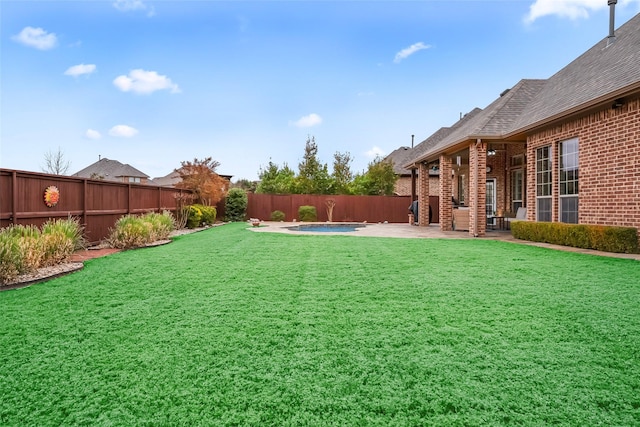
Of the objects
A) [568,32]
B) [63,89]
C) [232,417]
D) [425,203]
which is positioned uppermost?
[568,32]

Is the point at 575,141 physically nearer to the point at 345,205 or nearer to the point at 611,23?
the point at 611,23

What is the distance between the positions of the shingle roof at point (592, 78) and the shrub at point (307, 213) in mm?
12640

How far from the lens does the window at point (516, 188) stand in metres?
15.2

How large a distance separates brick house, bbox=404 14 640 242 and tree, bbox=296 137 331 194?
40.0ft

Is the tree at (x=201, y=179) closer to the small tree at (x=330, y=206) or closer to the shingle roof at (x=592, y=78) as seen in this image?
the small tree at (x=330, y=206)

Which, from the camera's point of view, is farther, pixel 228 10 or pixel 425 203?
pixel 425 203

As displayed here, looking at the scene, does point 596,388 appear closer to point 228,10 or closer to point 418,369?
point 418,369

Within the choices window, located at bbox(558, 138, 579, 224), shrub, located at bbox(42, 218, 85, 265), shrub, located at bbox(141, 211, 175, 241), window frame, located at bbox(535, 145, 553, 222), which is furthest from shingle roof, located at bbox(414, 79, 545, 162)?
shrub, located at bbox(42, 218, 85, 265)

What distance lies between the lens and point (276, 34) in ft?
48.7

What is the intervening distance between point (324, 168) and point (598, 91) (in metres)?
19.4

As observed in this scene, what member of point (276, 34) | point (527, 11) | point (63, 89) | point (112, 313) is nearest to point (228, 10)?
point (276, 34)

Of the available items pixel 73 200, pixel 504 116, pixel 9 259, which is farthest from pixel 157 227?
pixel 504 116

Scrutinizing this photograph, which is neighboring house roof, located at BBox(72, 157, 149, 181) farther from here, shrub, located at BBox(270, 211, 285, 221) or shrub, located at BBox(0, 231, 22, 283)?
shrub, located at BBox(0, 231, 22, 283)

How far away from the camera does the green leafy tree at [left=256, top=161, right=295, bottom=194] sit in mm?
27102
